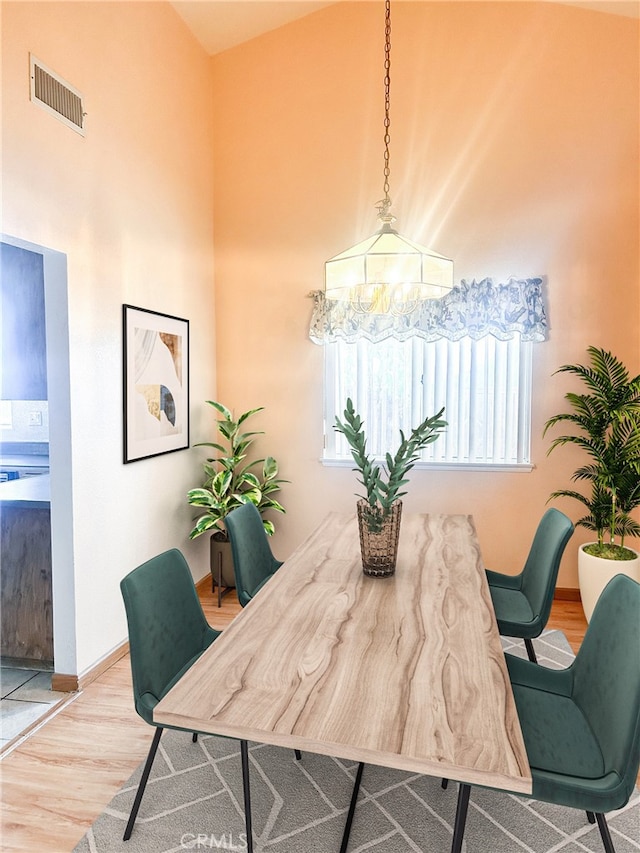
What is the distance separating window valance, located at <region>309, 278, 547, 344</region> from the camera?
376 centimetres

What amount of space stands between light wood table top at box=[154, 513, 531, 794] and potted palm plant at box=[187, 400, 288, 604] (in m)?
1.71

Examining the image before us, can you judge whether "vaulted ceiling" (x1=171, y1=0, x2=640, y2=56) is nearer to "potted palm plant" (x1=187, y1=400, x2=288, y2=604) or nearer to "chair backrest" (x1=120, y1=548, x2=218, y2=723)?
"potted palm plant" (x1=187, y1=400, x2=288, y2=604)

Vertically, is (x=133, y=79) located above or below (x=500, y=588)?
above

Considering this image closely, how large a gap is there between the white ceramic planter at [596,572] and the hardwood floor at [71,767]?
2514 mm

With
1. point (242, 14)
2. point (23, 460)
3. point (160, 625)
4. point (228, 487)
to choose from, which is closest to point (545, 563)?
point (160, 625)

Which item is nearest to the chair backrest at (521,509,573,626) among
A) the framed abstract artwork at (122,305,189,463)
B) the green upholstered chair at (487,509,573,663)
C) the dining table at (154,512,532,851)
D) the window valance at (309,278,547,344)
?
the green upholstered chair at (487,509,573,663)

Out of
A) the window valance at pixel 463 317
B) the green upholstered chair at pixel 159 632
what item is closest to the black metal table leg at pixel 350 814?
the green upholstered chair at pixel 159 632

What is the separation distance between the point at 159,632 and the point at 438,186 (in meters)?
3.35

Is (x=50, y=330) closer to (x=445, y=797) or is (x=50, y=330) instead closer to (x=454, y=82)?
(x=445, y=797)

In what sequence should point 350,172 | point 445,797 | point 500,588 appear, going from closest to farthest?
point 445,797 → point 500,588 → point 350,172

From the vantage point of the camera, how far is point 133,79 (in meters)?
3.10

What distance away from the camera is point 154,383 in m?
3.35

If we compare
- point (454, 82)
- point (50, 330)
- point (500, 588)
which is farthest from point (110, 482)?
point (454, 82)

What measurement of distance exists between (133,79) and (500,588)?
10.7ft
